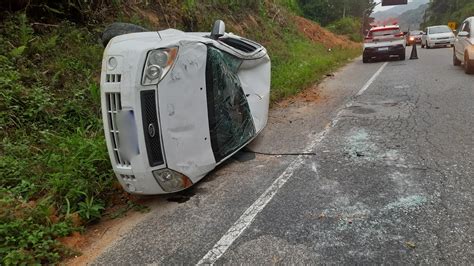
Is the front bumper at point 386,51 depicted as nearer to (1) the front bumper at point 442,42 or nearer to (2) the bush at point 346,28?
(1) the front bumper at point 442,42

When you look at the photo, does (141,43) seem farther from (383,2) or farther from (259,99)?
(383,2)

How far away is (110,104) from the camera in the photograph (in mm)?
3760

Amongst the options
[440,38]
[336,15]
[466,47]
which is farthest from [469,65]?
[336,15]

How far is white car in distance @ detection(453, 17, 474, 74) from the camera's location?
34.9 feet

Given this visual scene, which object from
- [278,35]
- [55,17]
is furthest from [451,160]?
[278,35]

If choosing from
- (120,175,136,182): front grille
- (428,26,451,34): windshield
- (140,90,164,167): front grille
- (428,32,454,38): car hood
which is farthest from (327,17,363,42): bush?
(120,175,136,182): front grille

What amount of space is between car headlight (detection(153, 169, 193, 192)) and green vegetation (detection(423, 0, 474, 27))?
6406 cm

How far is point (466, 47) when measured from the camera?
36.3ft

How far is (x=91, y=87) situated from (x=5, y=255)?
143 inches

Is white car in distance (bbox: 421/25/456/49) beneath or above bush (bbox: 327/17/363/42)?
beneath

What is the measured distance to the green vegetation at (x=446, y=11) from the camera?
60884 mm

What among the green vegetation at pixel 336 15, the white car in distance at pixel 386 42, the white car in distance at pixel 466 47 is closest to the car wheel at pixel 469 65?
the white car in distance at pixel 466 47

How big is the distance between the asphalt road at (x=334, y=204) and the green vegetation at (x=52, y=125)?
67cm

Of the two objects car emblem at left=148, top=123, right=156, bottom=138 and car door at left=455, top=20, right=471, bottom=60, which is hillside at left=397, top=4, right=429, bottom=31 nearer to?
car door at left=455, top=20, right=471, bottom=60
